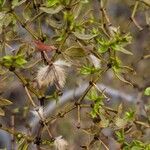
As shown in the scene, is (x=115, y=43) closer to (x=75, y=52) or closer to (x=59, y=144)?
(x=75, y=52)

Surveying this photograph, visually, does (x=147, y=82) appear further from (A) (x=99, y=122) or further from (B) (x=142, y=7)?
(A) (x=99, y=122)

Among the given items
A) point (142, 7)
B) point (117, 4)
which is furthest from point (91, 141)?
point (117, 4)

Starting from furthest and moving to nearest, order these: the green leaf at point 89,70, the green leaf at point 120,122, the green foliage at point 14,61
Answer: the green leaf at point 120,122
the green leaf at point 89,70
the green foliage at point 14,61

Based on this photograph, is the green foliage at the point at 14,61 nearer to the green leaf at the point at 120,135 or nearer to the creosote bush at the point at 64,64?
the creosote bush at the point at 64,64

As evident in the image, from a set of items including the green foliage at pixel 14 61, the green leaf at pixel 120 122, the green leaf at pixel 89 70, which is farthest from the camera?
the green leaf at pixel 120 122

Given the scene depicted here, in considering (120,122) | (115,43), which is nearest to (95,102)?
(120,122)

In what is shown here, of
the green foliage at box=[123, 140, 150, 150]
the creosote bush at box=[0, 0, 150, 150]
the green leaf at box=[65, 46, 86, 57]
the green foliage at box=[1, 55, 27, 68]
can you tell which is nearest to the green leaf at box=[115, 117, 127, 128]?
the creosote bush at box=[0, 0, 150, 150]

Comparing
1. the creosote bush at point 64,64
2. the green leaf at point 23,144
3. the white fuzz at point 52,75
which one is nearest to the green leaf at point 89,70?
the creosote bush at point 64,64
